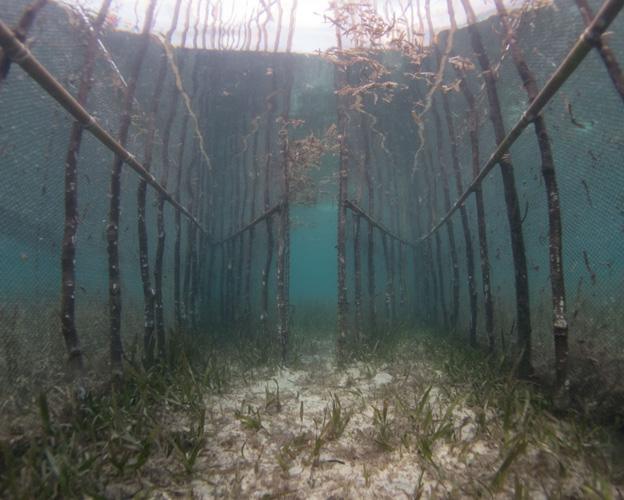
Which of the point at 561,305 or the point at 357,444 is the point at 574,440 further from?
the point at 357,444

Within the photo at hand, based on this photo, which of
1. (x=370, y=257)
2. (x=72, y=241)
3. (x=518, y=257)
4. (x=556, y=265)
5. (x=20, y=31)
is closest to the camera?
(x=20, y=31)

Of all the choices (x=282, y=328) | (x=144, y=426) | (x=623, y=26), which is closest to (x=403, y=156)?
(x=623, y=26)

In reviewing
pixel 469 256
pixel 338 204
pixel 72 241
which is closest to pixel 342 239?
pixel 338 204

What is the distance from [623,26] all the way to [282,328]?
7.64 meters

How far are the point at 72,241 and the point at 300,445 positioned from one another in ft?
11.4

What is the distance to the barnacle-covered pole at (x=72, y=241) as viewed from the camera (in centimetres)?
384

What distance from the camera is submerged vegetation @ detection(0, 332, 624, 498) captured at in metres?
2.77

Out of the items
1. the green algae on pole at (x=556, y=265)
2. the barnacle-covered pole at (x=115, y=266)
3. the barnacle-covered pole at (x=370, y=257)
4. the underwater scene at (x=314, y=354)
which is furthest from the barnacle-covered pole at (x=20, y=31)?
the barnacle-covered pole at (x=370, y=257)

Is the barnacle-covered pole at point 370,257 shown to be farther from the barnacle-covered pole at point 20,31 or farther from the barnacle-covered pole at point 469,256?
the barnacle-covered pole at point 20,31

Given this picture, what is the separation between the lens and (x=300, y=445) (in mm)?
3400

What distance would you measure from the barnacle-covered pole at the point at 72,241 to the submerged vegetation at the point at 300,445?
1.75 feet

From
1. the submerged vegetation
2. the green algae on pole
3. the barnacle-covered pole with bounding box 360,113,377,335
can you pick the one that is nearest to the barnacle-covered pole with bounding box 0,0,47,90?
the submerged vegetation

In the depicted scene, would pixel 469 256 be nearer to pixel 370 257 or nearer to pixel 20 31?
pixel 370 257

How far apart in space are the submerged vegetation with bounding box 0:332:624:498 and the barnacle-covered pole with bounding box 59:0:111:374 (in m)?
0.53
